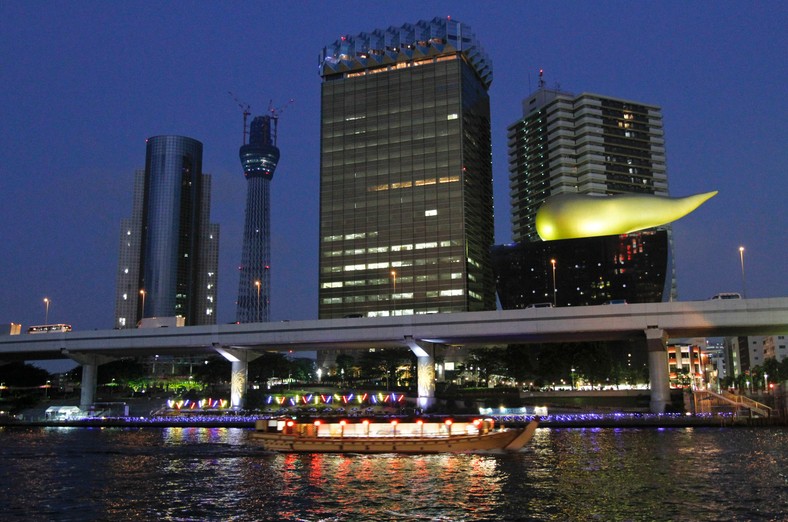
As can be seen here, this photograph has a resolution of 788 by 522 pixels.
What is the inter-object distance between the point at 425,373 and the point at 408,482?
49.2 metres

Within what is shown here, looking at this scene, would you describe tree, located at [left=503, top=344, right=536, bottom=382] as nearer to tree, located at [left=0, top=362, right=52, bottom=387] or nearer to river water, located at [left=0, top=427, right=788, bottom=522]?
river water, located at [left=0, top=427, right=788, bottom=522]

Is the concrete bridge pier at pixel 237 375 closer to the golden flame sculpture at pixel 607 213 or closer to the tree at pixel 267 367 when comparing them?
the golden flame sculpture at pixel 607 213

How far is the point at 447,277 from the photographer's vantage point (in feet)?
629

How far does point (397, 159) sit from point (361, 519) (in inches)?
6836

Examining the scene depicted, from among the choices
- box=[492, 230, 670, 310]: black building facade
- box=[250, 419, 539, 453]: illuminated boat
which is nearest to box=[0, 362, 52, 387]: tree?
box=[492, 230, 670, 310]: black building facade

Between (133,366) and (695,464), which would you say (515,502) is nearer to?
(695,464)

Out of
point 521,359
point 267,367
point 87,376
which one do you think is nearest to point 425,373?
point 521,359

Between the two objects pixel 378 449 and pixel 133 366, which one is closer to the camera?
pixel 378 449

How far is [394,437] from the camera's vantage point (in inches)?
2010

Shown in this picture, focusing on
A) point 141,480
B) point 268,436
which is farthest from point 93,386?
point 141,480

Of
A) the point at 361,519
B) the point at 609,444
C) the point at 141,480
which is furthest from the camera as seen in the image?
the point at 609,444

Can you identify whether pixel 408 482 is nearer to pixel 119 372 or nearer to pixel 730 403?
pixel 730 403

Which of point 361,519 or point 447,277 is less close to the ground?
point 447,277

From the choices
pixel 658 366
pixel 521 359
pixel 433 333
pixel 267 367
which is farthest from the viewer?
pixel 267 367
